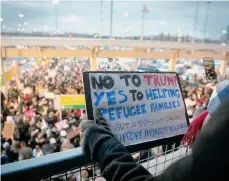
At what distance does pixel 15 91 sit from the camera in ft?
31.5

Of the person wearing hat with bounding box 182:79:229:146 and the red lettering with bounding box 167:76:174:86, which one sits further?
the red lettering with bounding box 167:76:174:86

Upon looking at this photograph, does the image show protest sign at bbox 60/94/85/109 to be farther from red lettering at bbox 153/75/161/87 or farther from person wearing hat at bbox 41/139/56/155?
red lettering at bbox 153/75/161/87

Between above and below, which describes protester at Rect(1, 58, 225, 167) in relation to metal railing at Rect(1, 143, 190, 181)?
below

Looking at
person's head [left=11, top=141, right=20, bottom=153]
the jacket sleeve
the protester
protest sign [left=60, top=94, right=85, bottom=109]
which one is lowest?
person's head [left=11, top=141, right=20, bottom=153]

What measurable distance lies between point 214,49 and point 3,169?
1375 cm

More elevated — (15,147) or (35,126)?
(35,126)

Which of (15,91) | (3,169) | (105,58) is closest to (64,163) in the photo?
(3,169)

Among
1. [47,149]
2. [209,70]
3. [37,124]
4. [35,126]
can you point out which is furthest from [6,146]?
[209,70]

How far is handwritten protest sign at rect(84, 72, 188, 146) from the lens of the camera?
3.49ft

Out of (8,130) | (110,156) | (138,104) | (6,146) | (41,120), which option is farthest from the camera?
(41,120)

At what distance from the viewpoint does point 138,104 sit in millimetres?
1159

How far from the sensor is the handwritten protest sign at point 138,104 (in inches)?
41.9

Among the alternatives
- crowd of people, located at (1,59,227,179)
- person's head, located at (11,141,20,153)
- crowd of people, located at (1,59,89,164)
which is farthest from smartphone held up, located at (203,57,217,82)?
person's head, located at (11,141,20,153)

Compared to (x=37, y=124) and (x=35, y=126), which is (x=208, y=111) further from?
(x=37, y=124)
